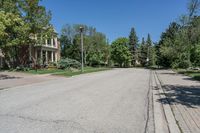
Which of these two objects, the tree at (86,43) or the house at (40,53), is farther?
the tree at (86,43)

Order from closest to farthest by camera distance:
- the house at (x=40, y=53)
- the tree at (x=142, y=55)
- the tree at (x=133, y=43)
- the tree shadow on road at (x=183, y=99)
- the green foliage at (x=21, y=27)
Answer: the tree shadow on road at (x=183, y=99)
the green foliage at (x=21, y=27)
the house at (x=40, y=53)
the tree at (x=133, y=43)
the tree at (x=142, y=55)

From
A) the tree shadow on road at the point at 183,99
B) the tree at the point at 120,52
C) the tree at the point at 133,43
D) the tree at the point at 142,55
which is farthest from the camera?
the tree at the point at 142,55

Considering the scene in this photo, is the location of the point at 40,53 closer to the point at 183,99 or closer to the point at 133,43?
the point at 183,99

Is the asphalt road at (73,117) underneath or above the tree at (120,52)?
underneath

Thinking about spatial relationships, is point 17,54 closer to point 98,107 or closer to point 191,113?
point 98,107

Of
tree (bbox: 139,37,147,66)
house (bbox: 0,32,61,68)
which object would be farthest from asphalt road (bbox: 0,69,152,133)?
tree (bbox: 139,37,147,66)

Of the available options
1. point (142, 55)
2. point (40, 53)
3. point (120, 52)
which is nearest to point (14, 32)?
point (40, 53)

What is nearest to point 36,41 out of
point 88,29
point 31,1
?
point 31,1

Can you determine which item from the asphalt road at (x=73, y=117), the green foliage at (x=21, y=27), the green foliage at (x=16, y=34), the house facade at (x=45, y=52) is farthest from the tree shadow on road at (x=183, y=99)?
the house facade at (x=45, y=52)

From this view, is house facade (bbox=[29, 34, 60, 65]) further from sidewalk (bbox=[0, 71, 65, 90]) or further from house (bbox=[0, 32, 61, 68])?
sidewalk (bbox=[0, 71, 65, 90])

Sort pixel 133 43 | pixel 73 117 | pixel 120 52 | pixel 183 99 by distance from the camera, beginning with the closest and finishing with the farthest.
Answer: pixel 73 117, pixel 183 99, pixel 120 52, pixel 133 43

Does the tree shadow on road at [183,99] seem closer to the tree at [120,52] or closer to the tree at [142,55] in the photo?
the tree at [120,52]

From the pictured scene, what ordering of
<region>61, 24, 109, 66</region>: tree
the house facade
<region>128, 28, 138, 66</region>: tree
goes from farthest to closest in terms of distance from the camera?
1. <region>128, 28, 138, 66</region>: tree
2. <region>61, 24, 109, 66</region>: tree
3. the house facade

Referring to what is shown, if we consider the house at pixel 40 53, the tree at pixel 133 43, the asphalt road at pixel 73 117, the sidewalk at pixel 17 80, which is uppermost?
the tree at pixel 133 43
